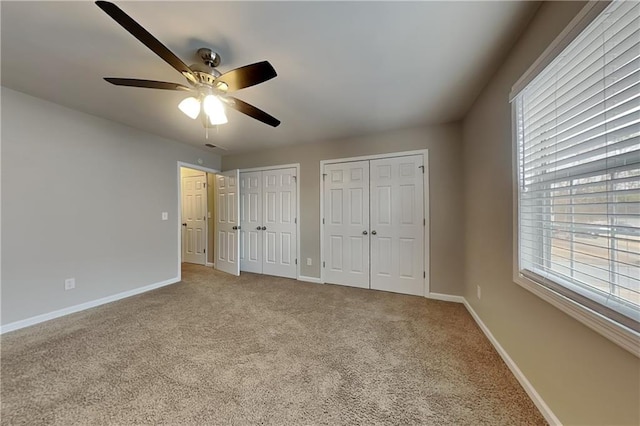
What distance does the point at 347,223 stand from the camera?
379 centimetres

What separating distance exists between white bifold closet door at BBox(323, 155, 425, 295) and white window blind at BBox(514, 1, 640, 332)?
5.89ft

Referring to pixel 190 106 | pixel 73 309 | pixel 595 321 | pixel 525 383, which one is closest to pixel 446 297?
pixel 525 383

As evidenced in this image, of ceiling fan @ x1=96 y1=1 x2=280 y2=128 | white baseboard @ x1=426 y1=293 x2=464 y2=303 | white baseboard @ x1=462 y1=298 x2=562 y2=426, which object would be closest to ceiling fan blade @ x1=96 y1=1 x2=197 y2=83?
ceiling fan @ x1=96 y1=1 x2=280 y2=128

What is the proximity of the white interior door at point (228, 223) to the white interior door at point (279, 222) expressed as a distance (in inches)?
19.1

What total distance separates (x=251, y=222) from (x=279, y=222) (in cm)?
67

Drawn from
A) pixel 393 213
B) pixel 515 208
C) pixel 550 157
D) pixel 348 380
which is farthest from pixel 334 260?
pixel 550 157

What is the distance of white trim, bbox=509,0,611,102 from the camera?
100 centimetres

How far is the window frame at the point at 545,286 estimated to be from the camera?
896 mm

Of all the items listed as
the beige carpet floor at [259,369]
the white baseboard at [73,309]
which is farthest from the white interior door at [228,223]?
the beige carpet floor at [259,369]

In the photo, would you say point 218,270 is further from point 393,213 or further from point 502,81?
point 502,81

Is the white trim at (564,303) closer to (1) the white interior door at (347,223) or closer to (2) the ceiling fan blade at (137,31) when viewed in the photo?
(1) the white interior door at (347,223)

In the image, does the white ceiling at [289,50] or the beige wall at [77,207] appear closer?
the white ceiling at [289,50]

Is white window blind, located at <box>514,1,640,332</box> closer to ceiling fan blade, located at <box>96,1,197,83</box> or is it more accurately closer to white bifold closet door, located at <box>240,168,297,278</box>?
ceiling fan blade, located at <box>96,1,197,83</box>

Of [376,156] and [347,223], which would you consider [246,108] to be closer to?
[376,156]
